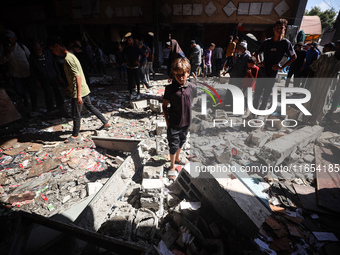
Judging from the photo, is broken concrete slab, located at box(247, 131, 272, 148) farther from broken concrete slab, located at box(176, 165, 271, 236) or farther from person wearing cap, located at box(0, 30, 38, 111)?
person wearing cap, located at box(0, 30, 38, 111)

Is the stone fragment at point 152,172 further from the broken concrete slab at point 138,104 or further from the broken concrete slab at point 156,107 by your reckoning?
the broken concrete slab at point 138,104

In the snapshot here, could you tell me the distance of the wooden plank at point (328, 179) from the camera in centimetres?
249

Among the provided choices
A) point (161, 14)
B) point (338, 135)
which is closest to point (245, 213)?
point (338, 135)

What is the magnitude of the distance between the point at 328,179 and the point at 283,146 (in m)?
0.89

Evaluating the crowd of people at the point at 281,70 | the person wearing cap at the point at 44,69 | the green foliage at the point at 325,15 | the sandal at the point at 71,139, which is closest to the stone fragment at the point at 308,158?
the crowd of people at the point at 281,70

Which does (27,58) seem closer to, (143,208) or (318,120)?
(143,208)

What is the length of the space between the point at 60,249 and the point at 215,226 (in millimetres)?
1712

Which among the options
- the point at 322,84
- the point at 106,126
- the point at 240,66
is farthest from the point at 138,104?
the point at 322,84

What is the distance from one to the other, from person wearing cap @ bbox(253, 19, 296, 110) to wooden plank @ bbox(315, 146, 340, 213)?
178 centimetres

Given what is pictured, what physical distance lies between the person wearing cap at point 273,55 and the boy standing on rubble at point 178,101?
2831 millimetres

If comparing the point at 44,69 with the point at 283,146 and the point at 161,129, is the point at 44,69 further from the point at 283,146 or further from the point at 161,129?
the point at 283,146

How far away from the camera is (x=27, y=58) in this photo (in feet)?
15.0

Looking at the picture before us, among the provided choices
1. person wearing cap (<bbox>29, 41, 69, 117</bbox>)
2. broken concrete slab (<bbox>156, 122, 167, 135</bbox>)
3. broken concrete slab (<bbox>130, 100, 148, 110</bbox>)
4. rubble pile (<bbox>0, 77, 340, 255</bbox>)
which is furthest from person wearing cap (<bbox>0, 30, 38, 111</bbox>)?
broken concrete slab (<bbox>156, 122, 167, 135</bbox>)

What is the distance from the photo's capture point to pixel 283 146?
3205 mm
